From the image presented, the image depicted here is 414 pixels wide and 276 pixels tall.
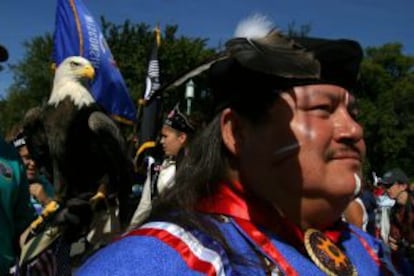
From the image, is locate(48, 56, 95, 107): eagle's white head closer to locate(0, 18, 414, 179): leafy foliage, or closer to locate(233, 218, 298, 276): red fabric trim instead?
locate(233, 218, 298, 276): red fabric trim

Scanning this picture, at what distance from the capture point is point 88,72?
5867mm

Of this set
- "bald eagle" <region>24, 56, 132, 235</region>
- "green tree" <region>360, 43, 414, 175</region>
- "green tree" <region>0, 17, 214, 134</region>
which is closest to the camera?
"bald eagle" <region>24, 56, 132, 235</region>

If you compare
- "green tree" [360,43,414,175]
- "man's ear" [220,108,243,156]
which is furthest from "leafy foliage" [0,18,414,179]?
"man's ear" [220,108,243,156]

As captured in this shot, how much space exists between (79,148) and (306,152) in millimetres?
3787

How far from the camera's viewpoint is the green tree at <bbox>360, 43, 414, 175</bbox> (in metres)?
48.5

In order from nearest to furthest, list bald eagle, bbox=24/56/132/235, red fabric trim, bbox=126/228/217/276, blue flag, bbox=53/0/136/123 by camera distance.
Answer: red fabric trim, bbox=126/228/217/276 < bald eagle, bbox=24/56/132/235 < blue flag, bbox=53/0/136/123

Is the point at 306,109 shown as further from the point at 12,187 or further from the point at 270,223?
the point at 12,187

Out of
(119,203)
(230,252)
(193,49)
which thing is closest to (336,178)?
(230,252)

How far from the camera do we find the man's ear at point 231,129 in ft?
4.89

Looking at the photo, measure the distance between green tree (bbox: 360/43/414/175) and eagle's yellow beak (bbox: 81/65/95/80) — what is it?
4174cm

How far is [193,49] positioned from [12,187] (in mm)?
30891

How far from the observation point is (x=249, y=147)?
4.72 feet

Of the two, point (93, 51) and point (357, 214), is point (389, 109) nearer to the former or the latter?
point (93, 51)

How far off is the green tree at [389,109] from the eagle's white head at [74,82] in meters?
41.8
